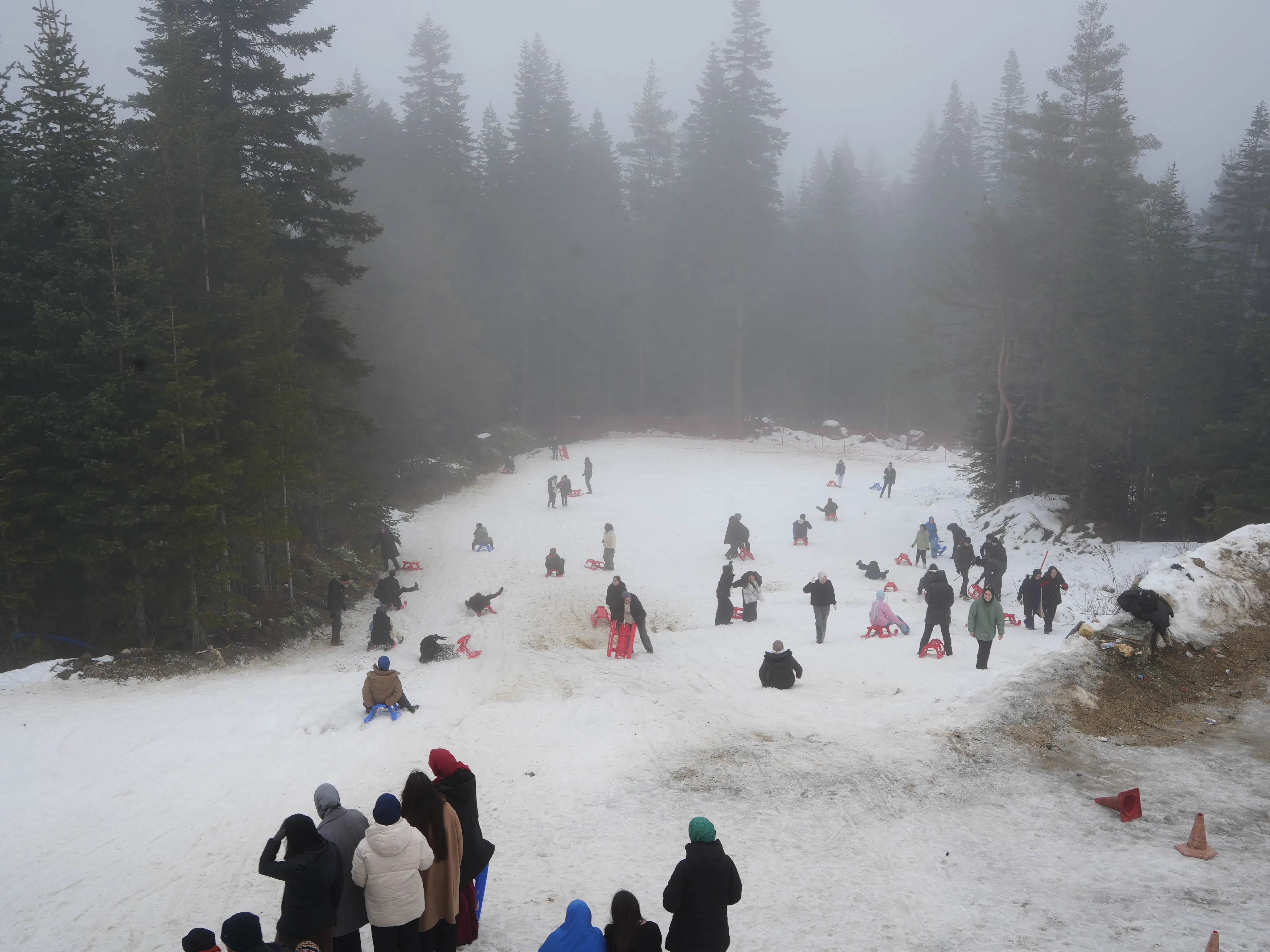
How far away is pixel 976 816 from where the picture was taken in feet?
28.2

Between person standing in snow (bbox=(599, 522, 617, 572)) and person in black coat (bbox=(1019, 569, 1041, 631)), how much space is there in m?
11.3

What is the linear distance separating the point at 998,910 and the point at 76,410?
15635mm

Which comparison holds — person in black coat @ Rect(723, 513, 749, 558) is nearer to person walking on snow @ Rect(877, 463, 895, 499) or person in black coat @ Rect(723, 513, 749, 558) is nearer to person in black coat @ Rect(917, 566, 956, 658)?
person in black coat @ Rect(917, 566, 956, 658)

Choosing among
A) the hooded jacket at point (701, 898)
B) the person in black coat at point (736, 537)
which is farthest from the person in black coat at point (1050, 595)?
the hooded jacket at point (701, 898)

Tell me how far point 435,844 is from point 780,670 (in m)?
8.94

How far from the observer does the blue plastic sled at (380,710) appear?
39.2ft

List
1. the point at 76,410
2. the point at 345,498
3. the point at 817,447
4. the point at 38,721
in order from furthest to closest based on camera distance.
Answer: the point at 817,447 < the point at 345,498 < the point at 76,410 < the point at 38,721

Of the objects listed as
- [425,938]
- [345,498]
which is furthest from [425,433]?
[425,938]

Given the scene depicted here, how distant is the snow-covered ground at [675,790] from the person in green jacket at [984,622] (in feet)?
1.40

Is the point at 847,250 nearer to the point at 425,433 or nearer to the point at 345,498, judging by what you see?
the point at 425,433

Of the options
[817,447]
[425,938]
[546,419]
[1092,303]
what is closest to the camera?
[425,938]

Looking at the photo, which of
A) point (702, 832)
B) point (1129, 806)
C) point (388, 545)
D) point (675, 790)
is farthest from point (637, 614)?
point (702, 832)

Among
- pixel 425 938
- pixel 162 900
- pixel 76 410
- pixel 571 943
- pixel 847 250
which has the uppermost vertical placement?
pixel 847 250

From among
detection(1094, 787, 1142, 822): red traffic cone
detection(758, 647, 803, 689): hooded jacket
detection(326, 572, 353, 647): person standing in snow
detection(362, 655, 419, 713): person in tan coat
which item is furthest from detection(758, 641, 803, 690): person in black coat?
detection(326, 572, 353, 647): person standing in snow
